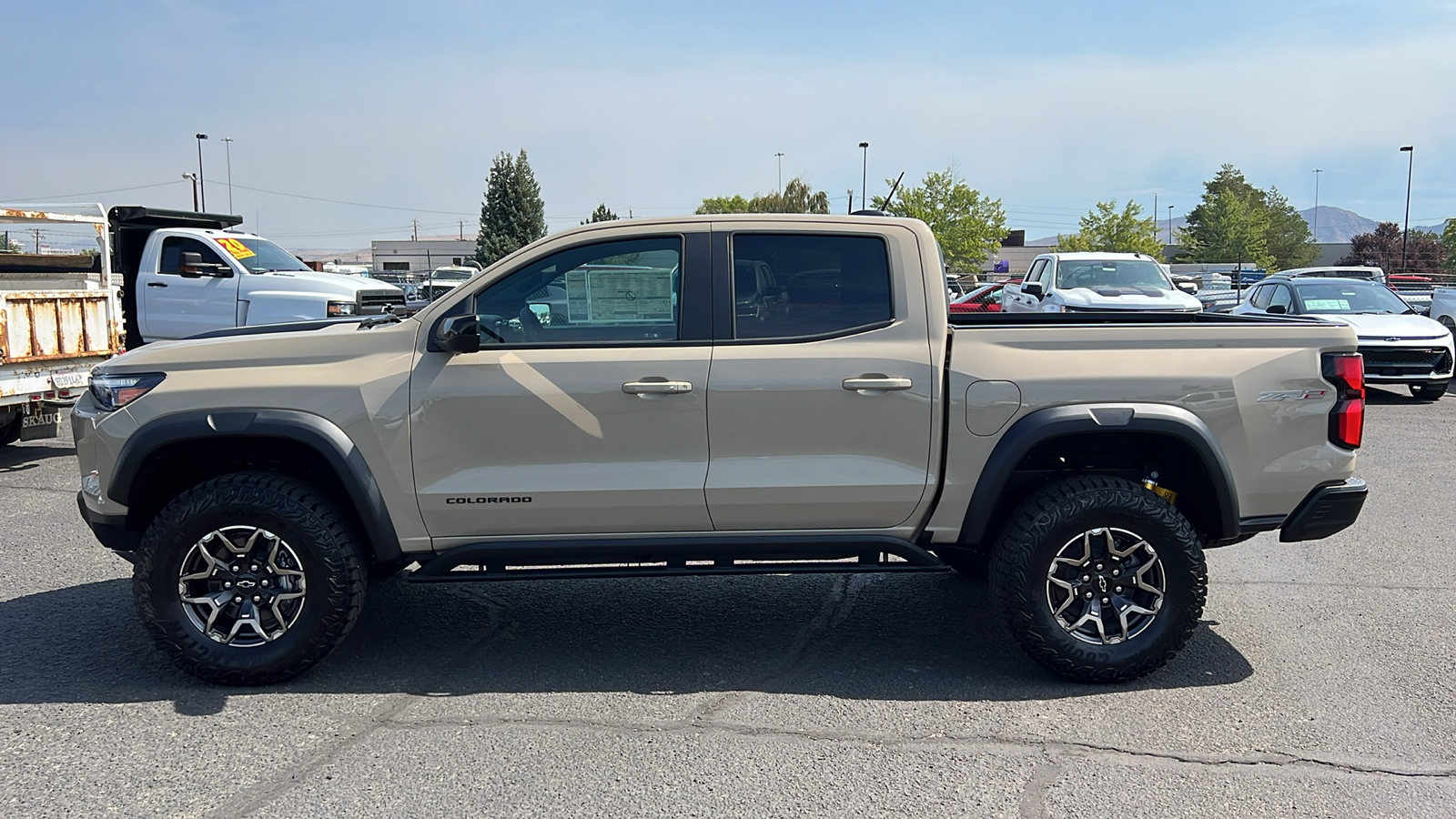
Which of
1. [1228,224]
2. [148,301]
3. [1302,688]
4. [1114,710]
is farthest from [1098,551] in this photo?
[1228,224]

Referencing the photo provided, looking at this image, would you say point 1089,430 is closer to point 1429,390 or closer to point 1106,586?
point 1106,586

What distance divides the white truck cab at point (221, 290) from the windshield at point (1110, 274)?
385 inches

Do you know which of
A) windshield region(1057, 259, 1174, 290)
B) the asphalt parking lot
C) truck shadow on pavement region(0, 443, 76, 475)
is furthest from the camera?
windshield region(1057, 259, 1174, 290)

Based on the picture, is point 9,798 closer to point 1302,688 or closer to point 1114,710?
point 1114,710

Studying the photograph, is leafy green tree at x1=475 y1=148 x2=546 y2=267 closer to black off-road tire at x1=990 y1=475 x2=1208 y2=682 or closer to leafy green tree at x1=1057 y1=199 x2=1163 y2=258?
leafy green tree at x1=1057 y1=199 x2=1163 y2=258

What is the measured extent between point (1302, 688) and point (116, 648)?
500 centimetres

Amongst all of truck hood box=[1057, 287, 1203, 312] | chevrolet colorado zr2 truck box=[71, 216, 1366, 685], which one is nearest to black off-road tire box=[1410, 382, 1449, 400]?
truck hood box=[1057, 287, 1203, 312]

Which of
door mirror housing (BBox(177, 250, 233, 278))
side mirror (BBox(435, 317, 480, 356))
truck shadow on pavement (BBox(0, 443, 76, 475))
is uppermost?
door mirror housing (BBox(177, 250, 233, 278))

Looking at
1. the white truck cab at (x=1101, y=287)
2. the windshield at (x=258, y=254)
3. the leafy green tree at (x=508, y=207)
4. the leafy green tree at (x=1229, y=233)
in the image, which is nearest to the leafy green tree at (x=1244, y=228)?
the leafy green tree at (x=1229, y=233)

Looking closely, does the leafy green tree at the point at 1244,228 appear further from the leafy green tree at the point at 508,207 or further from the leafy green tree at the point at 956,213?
the leafy green tree at the point at 508,207

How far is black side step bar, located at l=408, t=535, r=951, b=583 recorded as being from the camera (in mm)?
4406

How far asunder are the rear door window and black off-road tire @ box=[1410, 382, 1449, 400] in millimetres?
12295

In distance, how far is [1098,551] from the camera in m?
4.45

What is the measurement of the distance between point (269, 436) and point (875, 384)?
2.39m
